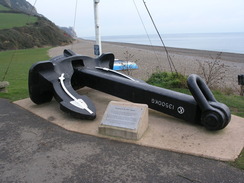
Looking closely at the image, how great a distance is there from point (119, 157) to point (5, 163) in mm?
1311

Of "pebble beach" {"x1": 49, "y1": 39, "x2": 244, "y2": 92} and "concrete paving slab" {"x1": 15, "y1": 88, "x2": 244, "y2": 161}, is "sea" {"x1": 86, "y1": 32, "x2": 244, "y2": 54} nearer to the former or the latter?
"pebble beach" {"x1": 49, "y1": 39, "x2": 244, "y2": 92}

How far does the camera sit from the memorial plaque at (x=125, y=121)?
3.34 m

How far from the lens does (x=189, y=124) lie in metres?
3.76

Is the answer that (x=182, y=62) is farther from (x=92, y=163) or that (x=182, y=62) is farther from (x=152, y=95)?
(x=92, y=163)

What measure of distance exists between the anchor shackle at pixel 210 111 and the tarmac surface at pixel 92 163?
25.5 inches

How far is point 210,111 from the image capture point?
333 centimetres

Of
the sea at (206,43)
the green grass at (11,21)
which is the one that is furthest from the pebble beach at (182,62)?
the green grass at (11,21)

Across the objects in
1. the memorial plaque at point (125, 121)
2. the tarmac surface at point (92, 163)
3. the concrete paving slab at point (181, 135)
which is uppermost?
the memorial plaque at point (125, 121)

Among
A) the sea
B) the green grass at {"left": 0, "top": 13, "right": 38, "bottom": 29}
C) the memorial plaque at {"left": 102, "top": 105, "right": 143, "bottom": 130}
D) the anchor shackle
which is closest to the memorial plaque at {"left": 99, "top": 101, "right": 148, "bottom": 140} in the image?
the memorial plaque at {"left": 102, "top": 105, "right": 143, "bottom": 130}

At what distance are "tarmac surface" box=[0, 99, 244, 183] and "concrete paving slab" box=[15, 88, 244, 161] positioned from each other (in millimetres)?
131

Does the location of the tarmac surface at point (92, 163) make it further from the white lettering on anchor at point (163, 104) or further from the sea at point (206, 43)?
the sea at point (206, 43)

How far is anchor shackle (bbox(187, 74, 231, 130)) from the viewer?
3285 millimetres

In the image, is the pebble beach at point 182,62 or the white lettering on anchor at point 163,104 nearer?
the white lettering on anchor at point 163,104

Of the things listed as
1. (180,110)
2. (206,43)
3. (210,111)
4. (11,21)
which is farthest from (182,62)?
(206,43)
